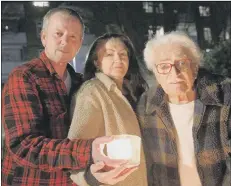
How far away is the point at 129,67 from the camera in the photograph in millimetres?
1011

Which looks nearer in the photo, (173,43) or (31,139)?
(31,139)

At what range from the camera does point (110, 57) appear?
96 centimetres

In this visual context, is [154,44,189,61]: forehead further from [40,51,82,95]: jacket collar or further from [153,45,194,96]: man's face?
[40,51,82,95]: jacket collar

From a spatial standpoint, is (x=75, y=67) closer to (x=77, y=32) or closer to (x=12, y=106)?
(x=77, y=32)

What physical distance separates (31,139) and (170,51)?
20.1 inches

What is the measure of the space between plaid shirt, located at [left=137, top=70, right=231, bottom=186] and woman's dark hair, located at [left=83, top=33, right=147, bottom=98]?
86mm

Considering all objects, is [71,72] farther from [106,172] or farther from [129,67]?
[106,172]

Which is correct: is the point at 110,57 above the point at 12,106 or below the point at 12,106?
above

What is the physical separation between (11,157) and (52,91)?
248mm

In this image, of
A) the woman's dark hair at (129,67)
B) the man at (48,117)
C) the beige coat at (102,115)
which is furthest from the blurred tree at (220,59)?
the man at (48,117)

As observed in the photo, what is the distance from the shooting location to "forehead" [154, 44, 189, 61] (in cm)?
94

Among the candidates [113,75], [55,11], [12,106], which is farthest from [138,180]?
[55,11]

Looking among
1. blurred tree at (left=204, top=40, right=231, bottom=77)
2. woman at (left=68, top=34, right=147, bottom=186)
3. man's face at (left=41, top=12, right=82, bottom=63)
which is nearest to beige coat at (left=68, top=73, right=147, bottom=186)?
woman at (left=68, top=34, right=147, bottom=186)

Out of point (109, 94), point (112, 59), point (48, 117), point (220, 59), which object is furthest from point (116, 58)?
point (220, 59)
